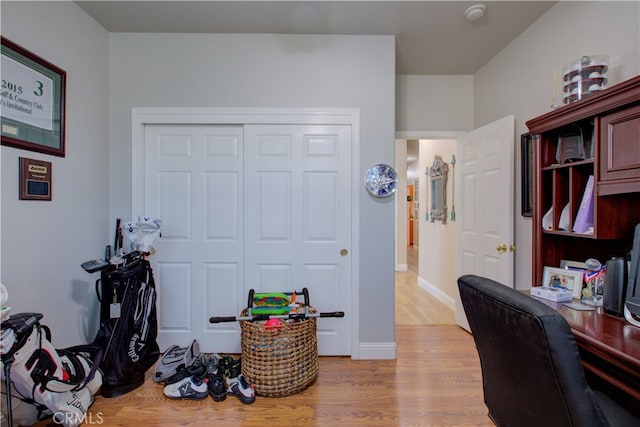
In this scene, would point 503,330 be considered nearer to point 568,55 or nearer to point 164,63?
point 568,55

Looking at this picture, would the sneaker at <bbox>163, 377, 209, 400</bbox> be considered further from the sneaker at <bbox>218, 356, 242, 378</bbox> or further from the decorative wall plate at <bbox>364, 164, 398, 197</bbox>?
the decorative wall plate at <bbox>364, 164, 398, 197</bbox>

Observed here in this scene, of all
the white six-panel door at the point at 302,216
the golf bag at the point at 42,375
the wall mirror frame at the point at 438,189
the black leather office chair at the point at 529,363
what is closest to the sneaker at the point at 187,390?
the golf bag at the point at 42,375

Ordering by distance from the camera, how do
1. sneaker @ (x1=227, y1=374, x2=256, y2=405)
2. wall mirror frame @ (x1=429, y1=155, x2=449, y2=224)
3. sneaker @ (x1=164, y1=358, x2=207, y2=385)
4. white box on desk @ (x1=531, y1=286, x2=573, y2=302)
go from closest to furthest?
white box on desk @ (x1=531, y1=286, x2=573, y2=302) < sneaker @ (x1=227, y1=374, x2=256, y2=405) < sneaker @ (x1=164, y1=358, x2=207, y2=385) < wall mirror frame @ (x1=429, y1=155, x2=449, y2=224)

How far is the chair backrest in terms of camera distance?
81 cm

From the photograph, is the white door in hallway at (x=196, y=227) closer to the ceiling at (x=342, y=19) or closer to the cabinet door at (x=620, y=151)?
the ceiling at (x=342, y=19)

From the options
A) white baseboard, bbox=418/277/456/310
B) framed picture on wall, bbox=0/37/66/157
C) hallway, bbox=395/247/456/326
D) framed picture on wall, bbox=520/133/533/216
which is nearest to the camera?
framed picture on wall, bbox=0/37/66/157

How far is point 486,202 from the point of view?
109 inches

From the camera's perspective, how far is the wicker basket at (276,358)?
1.98 meters

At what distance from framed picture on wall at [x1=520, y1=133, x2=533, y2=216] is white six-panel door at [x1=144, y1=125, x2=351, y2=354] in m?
1.48

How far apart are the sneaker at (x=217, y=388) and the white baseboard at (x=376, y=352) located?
Answer: 106 centimetres

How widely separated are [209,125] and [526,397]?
2618 millimetres

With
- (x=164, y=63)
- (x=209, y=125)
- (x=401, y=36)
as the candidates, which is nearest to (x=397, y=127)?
(x=401, y=36)

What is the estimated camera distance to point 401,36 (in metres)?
2.53

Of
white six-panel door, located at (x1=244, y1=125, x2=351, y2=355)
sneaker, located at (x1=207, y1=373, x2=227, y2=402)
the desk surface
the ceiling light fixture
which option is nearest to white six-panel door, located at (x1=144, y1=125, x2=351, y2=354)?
white six-panel door, located at (x1=244, y1=125, x2=351, y2=355)
